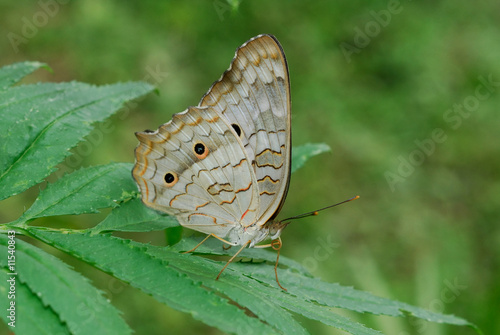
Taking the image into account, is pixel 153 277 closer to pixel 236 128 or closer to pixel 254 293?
pixel 254 293

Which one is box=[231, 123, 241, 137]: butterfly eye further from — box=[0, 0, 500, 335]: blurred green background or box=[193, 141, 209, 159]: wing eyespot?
box=[0, 0, 500, 335]: blurred green background

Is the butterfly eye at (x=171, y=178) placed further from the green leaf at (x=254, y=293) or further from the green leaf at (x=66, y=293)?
the green leaf at (x=66, y=293)

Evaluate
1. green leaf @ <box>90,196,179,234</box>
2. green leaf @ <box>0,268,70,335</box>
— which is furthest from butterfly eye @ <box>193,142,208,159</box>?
green leaf @ <box>0,268,70,335</box>

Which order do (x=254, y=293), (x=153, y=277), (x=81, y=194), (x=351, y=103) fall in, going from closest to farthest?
(x=153, y=277) < (x=254, y=293) < (x=81, y=194) < (x=351, y=103)

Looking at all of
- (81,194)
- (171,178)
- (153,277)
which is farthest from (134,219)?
(153,277)

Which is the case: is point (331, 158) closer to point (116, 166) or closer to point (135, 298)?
point (135, 298)

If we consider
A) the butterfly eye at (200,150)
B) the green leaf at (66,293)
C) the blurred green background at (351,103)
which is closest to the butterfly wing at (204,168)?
the butterfly eye at (200,150)
